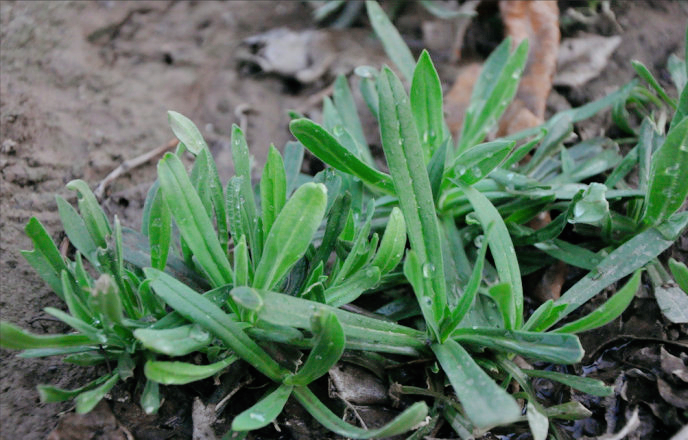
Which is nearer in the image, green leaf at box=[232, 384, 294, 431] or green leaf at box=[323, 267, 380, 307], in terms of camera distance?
green leaf at box=[232, 384, 294, 431]

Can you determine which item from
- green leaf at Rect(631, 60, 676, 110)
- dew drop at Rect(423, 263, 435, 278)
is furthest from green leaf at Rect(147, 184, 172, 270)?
green leaf at Rect(631, 60, 676, 110)

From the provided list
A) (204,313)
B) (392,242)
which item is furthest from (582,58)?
(204,313)

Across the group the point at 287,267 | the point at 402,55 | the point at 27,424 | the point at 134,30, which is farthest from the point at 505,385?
the point at 134,30

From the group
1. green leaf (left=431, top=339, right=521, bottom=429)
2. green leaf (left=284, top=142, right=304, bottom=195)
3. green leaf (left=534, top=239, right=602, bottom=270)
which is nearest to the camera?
green leaf (left=431, top=339, right=521, bottom=429)

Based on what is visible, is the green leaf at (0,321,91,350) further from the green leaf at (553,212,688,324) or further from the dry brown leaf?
the dry brown leaf

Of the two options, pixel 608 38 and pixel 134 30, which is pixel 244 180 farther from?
pixel 608 38
